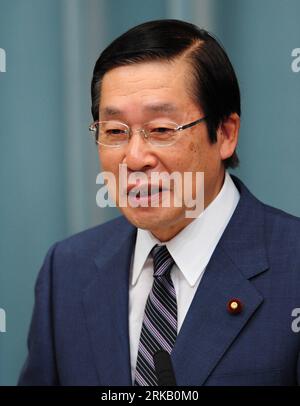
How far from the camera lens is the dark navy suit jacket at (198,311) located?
0.98m

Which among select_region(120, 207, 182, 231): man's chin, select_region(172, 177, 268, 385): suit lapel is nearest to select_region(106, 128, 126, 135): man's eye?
select_region(120, 207, 182, 231): man's chin

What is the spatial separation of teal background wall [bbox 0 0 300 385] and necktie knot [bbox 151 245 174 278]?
10.2 inches

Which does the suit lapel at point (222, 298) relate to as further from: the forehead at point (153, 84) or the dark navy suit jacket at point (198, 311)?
the forehead at point (153, 84)

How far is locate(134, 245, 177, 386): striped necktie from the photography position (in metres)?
1.01

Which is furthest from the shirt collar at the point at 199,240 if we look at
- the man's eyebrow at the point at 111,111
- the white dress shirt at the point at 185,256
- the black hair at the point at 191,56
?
the man's eyebrow at the point at 111,111

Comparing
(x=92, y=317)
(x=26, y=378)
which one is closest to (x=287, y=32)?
(x=92, y=317)

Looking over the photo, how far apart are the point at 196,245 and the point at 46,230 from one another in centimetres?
40

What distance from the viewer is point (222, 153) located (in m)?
1.11

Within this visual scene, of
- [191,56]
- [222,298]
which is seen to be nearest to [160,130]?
[191,56]

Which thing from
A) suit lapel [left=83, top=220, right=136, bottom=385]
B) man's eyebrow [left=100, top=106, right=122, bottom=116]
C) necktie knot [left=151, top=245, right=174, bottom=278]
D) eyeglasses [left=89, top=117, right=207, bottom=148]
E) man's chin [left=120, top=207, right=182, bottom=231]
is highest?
man's eyebrow [left=100, top=106, right=122, bottom=116]

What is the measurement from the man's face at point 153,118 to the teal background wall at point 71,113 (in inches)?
9.0

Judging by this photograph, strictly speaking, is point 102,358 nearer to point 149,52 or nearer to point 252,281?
point 252,281

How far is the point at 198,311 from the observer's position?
1.02m

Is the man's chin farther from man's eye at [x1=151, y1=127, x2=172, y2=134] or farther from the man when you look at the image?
man's eye at [x1=151, y1=127, x2=172, y2=134]
